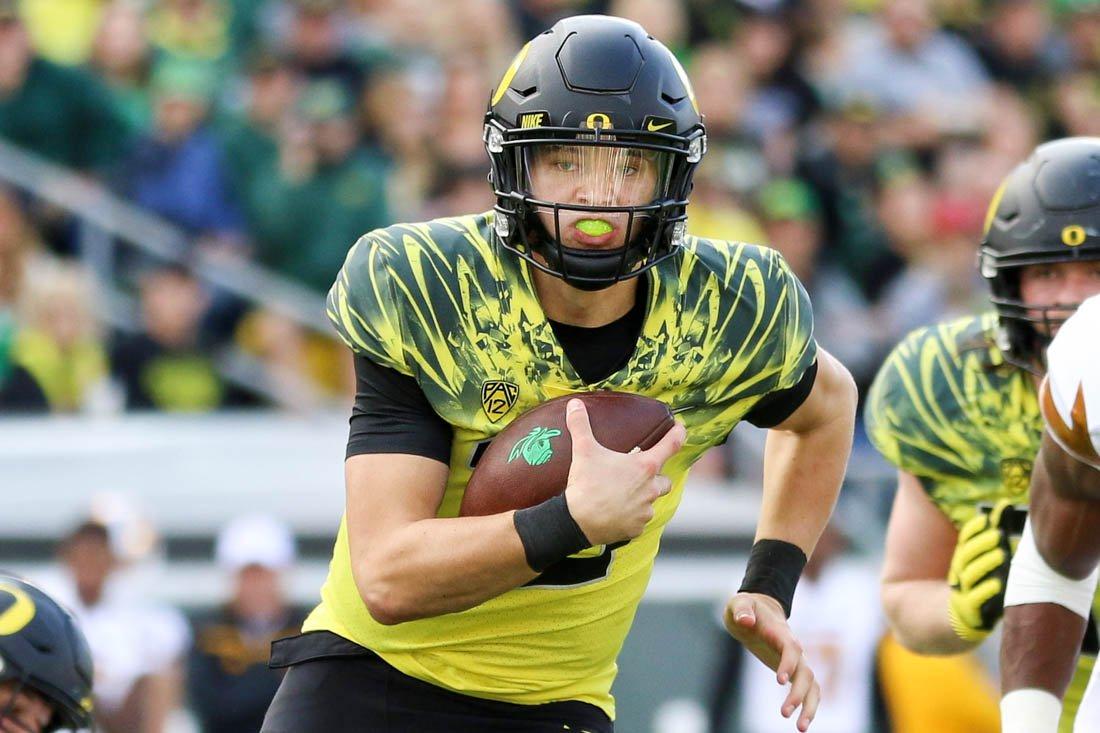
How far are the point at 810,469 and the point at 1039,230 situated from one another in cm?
81

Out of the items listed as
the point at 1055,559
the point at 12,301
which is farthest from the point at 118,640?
the point at 1055,559

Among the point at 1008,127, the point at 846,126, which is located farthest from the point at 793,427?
the point at 1008,127

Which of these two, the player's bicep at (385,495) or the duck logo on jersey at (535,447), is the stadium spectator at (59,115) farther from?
the duck logo on jersey at (535,447)

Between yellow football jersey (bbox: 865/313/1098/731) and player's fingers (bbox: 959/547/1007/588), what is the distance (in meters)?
0.24

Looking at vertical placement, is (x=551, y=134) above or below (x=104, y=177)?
above

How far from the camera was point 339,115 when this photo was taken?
7.88 m

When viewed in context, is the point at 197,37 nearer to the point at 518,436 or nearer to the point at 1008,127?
the point at 1008,127

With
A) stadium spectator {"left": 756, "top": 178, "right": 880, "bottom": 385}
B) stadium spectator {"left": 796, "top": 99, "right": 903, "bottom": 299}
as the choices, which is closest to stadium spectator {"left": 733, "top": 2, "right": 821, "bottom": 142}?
stadium spectator {"left": 796, "top": 99, "right": 903, "bottom": 299}

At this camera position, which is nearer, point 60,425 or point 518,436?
point 518,436

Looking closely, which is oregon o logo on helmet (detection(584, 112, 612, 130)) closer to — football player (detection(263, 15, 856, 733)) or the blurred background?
football player (detection(263, 15, 856, 733))

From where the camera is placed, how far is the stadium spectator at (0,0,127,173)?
294 inches

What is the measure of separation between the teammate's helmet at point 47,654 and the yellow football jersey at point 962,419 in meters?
1.96

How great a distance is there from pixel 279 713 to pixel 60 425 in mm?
4064

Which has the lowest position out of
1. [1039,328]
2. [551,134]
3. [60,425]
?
[60,425]
